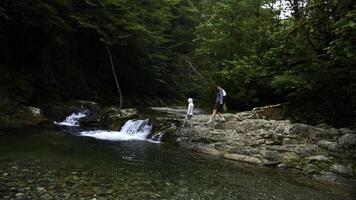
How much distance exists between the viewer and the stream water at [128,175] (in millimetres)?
10062

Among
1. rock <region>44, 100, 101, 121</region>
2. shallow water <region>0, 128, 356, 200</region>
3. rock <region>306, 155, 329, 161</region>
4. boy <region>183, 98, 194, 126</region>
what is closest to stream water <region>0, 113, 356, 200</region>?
shallow water <region>0, 128, 356, 200</region>

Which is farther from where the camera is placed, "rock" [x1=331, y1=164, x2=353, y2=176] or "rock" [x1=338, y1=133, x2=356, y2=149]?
"rock" [x1=338, y1=133, x2=356, y2=149]

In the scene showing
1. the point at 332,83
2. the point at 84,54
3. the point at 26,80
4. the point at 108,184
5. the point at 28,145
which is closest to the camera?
the point at 108,184

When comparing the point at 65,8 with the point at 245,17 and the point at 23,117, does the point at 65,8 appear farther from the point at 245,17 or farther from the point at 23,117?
the point at 245,17

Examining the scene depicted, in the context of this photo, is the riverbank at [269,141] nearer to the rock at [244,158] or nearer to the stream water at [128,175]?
the rock at [244,158]

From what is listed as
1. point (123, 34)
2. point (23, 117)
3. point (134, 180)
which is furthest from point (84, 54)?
point (134, 180)

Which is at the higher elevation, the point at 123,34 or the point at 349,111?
the point at 123,34

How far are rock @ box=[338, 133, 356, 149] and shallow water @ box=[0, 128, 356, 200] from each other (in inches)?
95.8

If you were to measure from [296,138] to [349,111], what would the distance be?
3.49m

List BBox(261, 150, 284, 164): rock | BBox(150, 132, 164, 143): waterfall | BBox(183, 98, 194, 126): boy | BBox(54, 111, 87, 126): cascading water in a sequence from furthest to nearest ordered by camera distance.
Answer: BBox(54, 111, 87, 126): cascading water < BBox(150, 132, 164, 143): waterfall < BBox(183, 98, 194, 126): boy < BBox(261, 150, 284, 164): rock

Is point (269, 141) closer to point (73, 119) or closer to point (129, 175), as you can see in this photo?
point (129, 175)

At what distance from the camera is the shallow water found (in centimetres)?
1004

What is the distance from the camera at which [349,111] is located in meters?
18.7

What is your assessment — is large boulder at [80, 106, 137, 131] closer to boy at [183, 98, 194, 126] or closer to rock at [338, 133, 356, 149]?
boy at [183, 98, 194, 126]
